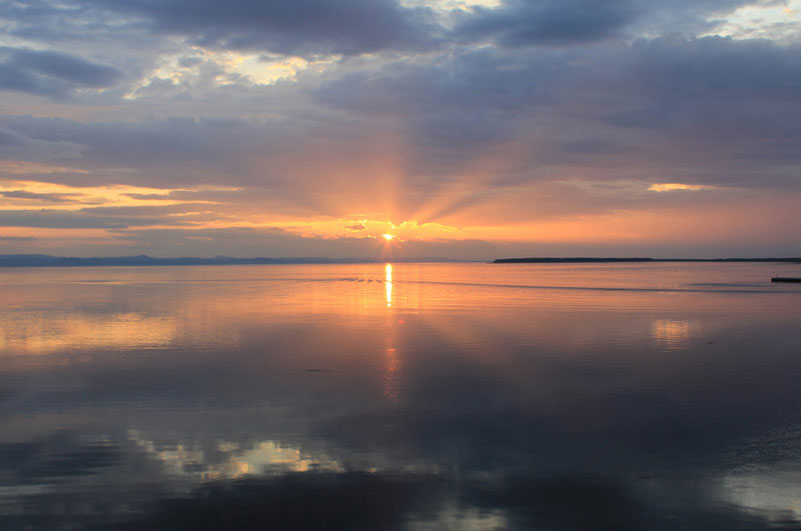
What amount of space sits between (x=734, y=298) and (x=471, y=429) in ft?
144

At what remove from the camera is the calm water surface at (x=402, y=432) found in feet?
27.6

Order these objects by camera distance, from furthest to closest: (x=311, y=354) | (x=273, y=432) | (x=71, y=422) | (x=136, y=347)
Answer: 1. (x=136, y=347)
2. (x=311, y=354)
3. (x=71, y=422)
4. (x=273, y=432)

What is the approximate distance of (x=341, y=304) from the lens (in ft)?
148

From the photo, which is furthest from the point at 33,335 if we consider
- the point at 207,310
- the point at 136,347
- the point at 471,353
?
the point at 471,353

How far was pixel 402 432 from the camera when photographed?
12.0 m

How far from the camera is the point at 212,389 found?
15.9 metres

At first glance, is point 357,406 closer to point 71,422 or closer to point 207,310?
point 71,422

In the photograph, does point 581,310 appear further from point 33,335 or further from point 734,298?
point 33,335

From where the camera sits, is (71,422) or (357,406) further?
(357,406)

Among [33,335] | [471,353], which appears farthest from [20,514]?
[33,335]

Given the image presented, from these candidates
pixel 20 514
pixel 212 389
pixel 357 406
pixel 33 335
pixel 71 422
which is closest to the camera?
pixel 20 514

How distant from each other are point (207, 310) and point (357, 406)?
27.4 m

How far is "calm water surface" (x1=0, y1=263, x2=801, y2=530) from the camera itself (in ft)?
27.6

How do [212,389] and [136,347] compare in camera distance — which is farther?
[136,347]
